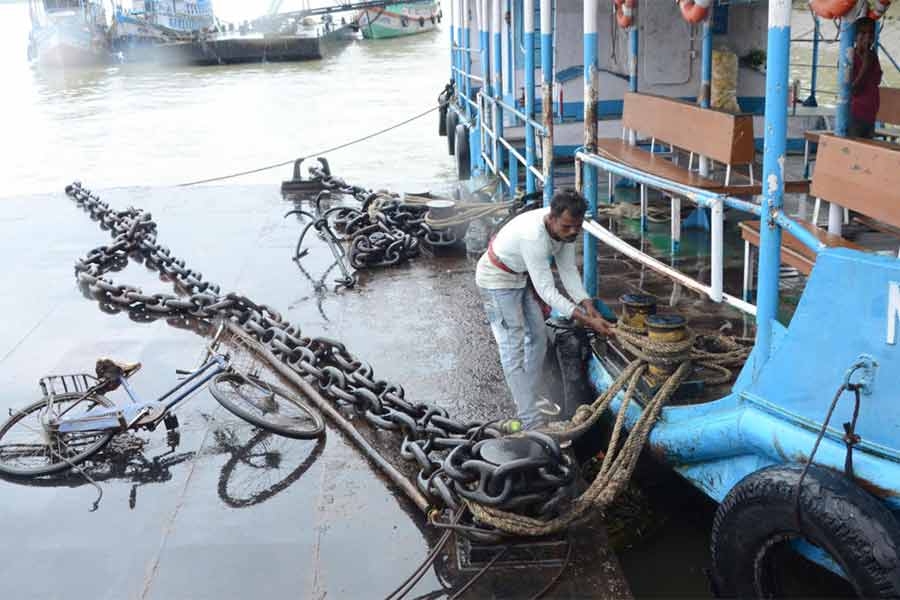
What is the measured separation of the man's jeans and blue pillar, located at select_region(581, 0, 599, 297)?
0.86m

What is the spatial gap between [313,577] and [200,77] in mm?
40446

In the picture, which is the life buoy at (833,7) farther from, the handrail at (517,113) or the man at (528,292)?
the handrail at (517,113)

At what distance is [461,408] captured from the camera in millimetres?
5531

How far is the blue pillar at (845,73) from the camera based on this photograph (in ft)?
20.5

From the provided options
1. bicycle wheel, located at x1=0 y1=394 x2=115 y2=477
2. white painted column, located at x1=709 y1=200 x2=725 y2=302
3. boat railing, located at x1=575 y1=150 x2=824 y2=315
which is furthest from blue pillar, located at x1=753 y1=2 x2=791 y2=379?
bicycle wheel, located at x1=0 y1=394 x2=115 y2=477

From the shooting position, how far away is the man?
4.83 metres

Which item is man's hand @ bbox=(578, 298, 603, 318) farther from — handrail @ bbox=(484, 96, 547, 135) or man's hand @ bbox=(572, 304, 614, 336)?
handrail @ bbox=(484, 96, 547, 135)

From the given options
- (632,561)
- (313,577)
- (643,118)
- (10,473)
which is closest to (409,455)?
(313,577)

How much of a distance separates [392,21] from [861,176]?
2249 inches

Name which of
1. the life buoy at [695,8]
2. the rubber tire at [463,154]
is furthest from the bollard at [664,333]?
the rubber tire at [463,154]

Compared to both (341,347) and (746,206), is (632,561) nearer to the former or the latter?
(746,206)

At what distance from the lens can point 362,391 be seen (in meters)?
5.21

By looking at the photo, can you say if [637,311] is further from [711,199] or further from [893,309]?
[893,309]

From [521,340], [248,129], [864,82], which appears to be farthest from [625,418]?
[248,129]
